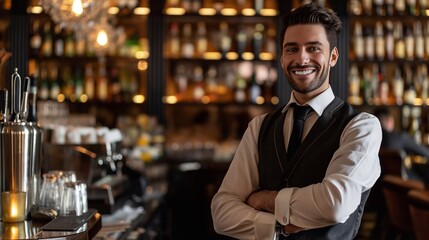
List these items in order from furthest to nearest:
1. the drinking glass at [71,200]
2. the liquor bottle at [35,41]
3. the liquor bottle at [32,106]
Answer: the liquor bottle at [35,41] → the liquor bottle at [32,106] → the drinking glass at [71,200]

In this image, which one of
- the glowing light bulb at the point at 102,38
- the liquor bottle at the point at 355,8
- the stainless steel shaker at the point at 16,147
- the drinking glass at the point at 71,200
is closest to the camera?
the stainless steel shaker at the point at 16,147

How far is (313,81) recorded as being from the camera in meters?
2.17

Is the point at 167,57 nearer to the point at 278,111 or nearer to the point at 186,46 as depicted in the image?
the point at 186,46

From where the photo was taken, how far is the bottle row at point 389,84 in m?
6.86

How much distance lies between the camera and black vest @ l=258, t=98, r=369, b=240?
2.12m

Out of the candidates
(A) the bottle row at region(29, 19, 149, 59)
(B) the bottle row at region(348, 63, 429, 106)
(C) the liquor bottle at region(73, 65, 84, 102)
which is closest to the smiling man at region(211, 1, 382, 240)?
(A) the bottle row at region(29, 19, 149, 59)

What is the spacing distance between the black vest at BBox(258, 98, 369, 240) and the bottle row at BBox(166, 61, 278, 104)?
14.9 feet

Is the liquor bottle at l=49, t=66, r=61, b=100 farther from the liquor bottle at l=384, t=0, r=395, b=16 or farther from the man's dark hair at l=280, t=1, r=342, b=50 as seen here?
the man's dark hair at l=280, t=1, r=342, b=50

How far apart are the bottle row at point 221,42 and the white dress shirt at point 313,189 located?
453 centimetres

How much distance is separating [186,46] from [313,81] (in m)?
4.70

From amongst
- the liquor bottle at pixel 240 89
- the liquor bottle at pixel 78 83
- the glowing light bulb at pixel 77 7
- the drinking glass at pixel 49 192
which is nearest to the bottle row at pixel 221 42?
the liquor bottle at pixel 240 89

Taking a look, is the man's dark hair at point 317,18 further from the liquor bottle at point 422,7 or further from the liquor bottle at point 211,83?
the liquor bottle at point 422,7

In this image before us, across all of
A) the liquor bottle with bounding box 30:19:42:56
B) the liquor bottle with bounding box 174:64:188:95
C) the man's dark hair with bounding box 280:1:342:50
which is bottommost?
the liquor bottle with bounding box 174:64:188:95

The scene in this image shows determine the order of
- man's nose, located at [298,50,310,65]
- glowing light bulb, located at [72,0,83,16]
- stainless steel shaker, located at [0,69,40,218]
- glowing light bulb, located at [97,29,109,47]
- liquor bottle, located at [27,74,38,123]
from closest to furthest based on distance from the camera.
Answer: man's nose, located at [298,50,310,65]
stainless steel shaker, located at [0,69,40,218]
liquor bottle, located at [27,74,38,123]
glowing light bulb, located at [72,0,83,16]
glowing light bulb, located at [97,29,109,47]
